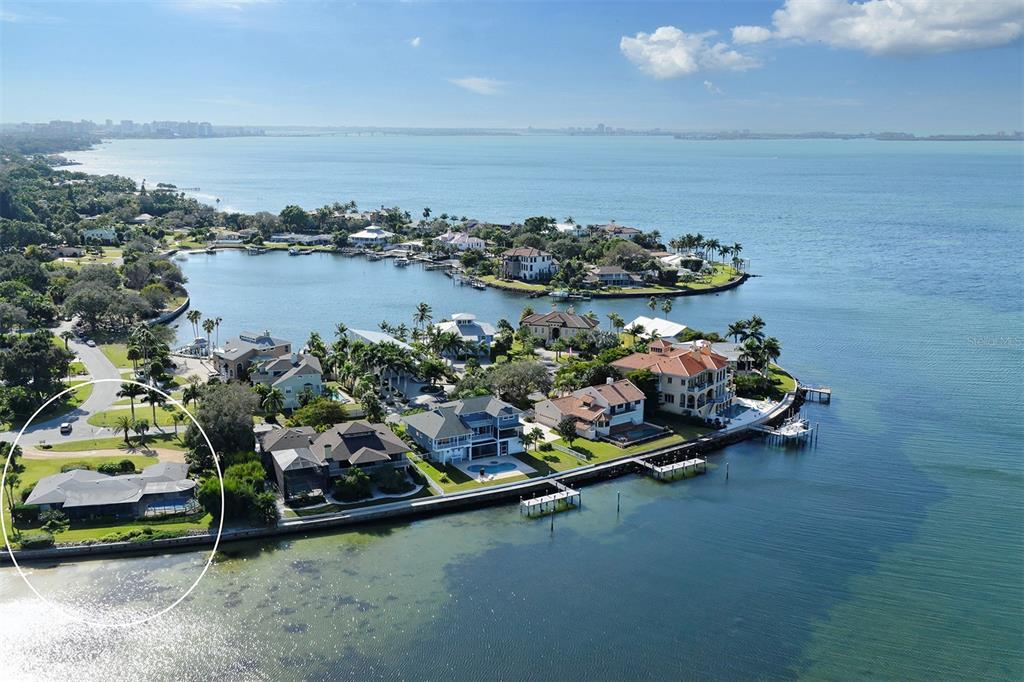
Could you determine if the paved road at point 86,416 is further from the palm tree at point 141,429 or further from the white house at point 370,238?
the white house at point 370,238

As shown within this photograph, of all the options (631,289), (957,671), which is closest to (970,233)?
(631,289)

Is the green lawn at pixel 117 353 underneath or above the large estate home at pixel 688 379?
underneath

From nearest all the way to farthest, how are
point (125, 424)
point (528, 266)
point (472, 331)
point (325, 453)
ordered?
1. point (325, 453)
2. point (125, 424)
3. point (472, 331)
4. point (528, 266)

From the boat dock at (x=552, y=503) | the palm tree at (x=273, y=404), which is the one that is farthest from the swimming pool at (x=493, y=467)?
the palm tree at (x=273, y=404)

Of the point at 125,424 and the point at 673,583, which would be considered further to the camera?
the point at 125,424

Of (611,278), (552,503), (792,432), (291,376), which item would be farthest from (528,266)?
(552,503)

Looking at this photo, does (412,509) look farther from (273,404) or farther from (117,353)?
(117,353)
